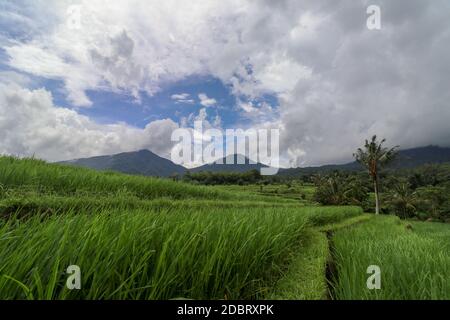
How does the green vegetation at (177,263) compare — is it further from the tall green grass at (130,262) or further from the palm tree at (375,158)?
the palm tree at (375,158)

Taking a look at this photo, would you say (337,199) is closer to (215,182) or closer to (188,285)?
(215,182)

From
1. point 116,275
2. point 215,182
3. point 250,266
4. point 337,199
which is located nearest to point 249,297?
Result: point 250,266

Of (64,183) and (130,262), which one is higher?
(64,183)

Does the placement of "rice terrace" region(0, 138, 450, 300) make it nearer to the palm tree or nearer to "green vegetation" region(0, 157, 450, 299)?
"green vegetation" region(0, 157, 450, 299)

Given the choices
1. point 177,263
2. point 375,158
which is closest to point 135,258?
point 177,263

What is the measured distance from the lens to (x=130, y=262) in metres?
2.18

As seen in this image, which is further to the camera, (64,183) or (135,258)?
(64,183)

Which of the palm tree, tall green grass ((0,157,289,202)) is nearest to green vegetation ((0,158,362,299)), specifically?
tall green grass ((0,157,289,202))

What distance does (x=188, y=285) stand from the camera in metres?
2.38

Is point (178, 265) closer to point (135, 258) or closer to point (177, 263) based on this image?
point (177, 263)

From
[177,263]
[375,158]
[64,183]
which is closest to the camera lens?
[177,263]

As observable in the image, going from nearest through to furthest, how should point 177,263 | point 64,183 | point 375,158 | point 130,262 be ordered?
point 130,262
point 177,263
point 64,183
point 375,158

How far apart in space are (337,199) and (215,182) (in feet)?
74.0

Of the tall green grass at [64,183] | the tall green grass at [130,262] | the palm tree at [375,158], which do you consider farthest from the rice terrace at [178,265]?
the palm tree at [375,158]
